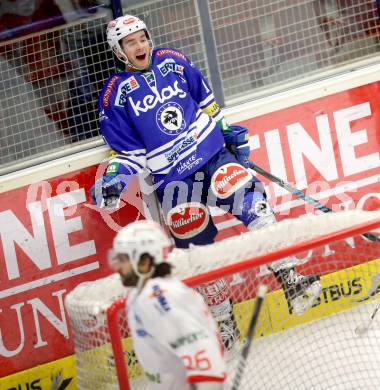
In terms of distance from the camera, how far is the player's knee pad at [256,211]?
389 centimetres

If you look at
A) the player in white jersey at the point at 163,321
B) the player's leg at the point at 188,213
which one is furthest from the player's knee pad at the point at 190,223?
the player in white jersey at the point at 163,321

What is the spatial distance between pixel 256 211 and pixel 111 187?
1.98ft

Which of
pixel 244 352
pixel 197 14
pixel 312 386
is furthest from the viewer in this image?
pixel 197 14

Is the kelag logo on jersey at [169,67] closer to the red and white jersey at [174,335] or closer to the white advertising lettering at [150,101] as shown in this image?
the white advertising lettering at [150,101]

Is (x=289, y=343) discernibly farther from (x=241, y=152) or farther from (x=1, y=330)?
(x=1, y=330)

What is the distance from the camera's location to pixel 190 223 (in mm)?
4074

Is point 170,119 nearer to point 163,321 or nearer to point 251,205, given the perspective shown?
point 251,205

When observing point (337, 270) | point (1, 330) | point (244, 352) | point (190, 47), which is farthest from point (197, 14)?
point (244, 352)

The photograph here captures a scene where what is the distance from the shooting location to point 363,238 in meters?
3.75

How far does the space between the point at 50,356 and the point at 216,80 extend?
4.76ft

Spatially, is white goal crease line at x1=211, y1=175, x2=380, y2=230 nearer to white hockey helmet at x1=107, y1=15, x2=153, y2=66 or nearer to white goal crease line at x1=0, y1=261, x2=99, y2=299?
white goal crease line at x1=0, y1=261, x2=99, y2=299

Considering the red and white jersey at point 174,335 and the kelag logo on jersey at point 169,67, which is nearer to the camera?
the red and white jersey at point 174,335

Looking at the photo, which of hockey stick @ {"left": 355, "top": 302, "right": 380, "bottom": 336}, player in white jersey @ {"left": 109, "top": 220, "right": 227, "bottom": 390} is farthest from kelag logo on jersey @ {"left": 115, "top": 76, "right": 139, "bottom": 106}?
player in white jersey @ {"left": 109, "top": 220, "right": 227, "bottom": 390}

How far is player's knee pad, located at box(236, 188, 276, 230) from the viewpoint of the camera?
3.89 meters
